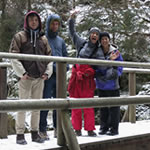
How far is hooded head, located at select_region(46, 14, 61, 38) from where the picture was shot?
3.75m

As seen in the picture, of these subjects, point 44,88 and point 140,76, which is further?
point 140,76

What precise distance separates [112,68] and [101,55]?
24 centimetres

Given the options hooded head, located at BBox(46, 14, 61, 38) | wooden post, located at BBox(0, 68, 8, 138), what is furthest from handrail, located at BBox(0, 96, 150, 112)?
hooded head, located at BBox(46, 14, 61, 38)

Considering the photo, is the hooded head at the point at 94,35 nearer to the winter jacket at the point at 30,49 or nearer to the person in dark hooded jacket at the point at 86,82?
the person in dark hooded jacket at the point at 86,82

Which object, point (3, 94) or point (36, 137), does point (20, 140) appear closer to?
point (36, 137)

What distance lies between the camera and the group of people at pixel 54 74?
3303 millimetres

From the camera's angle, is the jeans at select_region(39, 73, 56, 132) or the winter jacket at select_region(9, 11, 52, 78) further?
the jeans at select_region(39, 73, 56, 132)

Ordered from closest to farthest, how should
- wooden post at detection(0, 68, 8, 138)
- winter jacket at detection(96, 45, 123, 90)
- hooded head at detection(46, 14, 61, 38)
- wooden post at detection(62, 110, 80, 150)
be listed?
1. wooden post at detection(62, 110, 80, 150)
2. wooden post at detection(0, 68, 8, 138)
3. hooded head at detection(46, 14, 61, 38)
4. winter jacket at detection(96, 45, 123, 90)

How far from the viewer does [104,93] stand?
398cm

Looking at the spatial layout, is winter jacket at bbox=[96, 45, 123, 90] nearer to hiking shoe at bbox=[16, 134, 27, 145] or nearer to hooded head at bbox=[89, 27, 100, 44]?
hooded head at bbox=[89, 27, 100, 44]

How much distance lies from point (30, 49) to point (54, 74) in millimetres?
559

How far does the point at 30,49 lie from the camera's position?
3383mm

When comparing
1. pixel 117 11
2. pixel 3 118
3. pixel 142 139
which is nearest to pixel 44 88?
pixel 3 118

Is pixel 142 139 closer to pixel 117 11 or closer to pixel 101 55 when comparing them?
pixel 101 55
